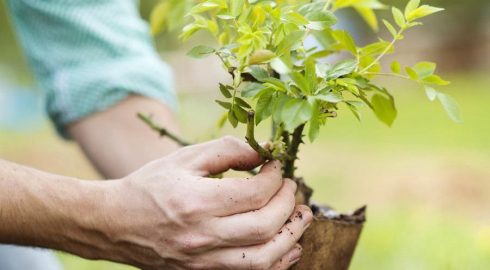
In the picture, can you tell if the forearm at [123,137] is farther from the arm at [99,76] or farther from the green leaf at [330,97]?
the green leaf at [330,97]

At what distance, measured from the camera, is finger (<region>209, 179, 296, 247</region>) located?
4.16 ft

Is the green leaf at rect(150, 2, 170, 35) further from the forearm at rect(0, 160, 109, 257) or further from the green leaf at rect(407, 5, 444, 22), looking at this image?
the green leaf at rect(407, 5, 444, 22)

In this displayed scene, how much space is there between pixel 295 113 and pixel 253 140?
0.17 meters

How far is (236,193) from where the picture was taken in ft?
4.20

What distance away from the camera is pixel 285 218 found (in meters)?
1.31

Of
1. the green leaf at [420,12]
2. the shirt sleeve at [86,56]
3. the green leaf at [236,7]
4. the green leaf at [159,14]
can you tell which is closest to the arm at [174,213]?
the green leaf at [236,7]

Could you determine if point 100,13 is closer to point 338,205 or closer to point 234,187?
point 234,187

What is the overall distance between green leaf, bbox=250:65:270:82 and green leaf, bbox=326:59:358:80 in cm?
11

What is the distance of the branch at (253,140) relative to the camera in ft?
4.15

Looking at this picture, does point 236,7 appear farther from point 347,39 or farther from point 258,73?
point 347,39

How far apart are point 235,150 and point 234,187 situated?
9 cm

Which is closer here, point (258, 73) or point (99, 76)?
point (258, 73)

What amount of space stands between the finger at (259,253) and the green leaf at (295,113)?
0.82ft

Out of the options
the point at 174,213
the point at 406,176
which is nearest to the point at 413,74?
the point at 174,213
